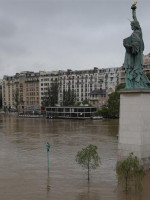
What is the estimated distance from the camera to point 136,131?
75.3 ft

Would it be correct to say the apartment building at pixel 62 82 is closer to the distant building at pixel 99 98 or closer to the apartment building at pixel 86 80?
the apartment building at pixel 86 80

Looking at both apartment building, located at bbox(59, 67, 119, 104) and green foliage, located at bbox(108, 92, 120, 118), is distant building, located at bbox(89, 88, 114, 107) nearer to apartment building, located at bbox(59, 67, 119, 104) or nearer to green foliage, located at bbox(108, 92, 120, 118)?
apartment building, located at bbox(59, 67, 119, 104)

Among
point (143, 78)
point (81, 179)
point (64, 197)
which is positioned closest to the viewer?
point (64, 197)

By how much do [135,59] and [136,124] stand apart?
5200 mm

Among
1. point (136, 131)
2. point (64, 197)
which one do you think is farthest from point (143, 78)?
point (64, 197)

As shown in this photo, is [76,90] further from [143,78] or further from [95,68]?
[143,78]

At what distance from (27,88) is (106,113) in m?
86.0

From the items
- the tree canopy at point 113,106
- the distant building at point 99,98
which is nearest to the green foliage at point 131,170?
the tree canopy at point 113,106

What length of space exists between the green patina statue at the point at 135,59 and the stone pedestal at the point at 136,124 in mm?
878

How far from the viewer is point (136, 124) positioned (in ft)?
75.3

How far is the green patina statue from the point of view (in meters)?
23.7

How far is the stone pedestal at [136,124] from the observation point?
22.7m

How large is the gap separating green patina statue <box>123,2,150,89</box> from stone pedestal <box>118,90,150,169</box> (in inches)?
34.6

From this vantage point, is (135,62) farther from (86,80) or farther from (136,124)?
(86,80)
